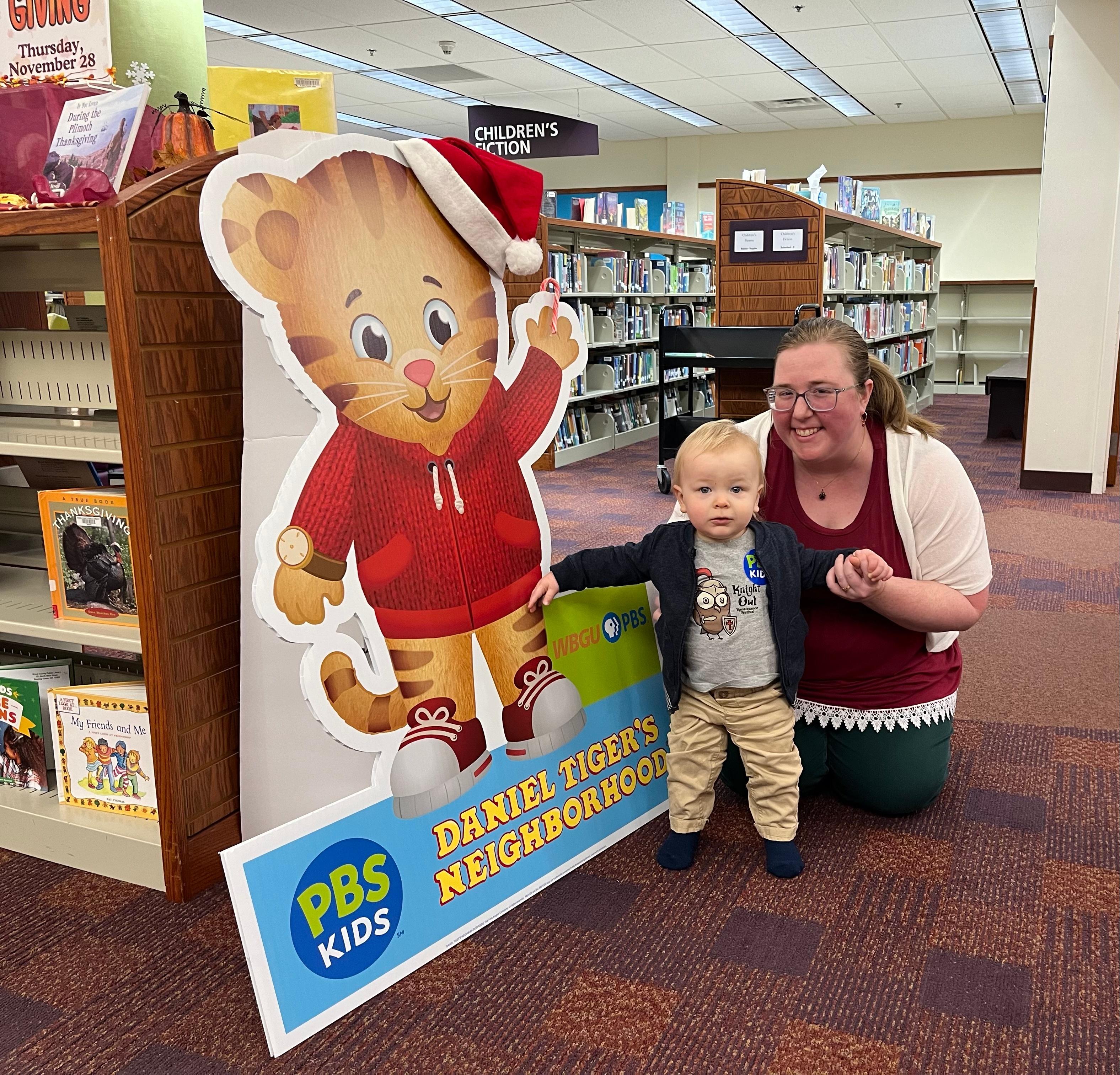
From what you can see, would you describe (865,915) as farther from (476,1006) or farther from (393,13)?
(393,13)

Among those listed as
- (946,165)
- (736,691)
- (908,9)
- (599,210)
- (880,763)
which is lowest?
(880,763)

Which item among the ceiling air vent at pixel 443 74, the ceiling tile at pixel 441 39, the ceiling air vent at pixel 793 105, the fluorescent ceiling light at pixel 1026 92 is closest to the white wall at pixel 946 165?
the fluorescent ceiling light at pixel 1026 92

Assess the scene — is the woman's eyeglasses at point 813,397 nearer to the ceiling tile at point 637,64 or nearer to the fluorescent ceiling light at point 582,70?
the ceiling tile at point 637,64

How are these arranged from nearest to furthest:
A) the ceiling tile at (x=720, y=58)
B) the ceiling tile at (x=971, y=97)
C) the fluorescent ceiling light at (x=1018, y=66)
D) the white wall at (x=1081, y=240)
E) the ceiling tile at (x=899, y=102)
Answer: the white wall at (x=1081, y=240), the ceiling tile at (x=720, y=58), the fluorescent ceiling light at (x=1018, y=66), the ceiling tile at (x=971, y=97), the ceiling tile at (x=899, y=102)

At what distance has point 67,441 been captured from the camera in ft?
6.46

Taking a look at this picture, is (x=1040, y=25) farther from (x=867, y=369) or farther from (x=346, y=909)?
(x=346, y=909)

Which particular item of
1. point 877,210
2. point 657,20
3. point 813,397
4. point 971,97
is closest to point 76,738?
point 813,397

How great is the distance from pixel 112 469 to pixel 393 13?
22.2ft

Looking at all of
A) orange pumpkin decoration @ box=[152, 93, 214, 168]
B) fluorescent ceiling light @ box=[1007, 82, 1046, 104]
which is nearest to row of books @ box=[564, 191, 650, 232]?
fluorescent ceiling light @ box=[1007, 82, 1046, 104]

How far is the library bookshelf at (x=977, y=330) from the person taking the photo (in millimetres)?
12695

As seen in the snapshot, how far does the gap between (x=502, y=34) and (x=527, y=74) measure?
1.54 m

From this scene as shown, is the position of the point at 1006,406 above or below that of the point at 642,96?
below

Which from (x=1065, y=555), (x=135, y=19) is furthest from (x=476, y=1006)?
(x=1065, y=555)

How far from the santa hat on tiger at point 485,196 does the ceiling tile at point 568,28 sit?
22.0 ft
